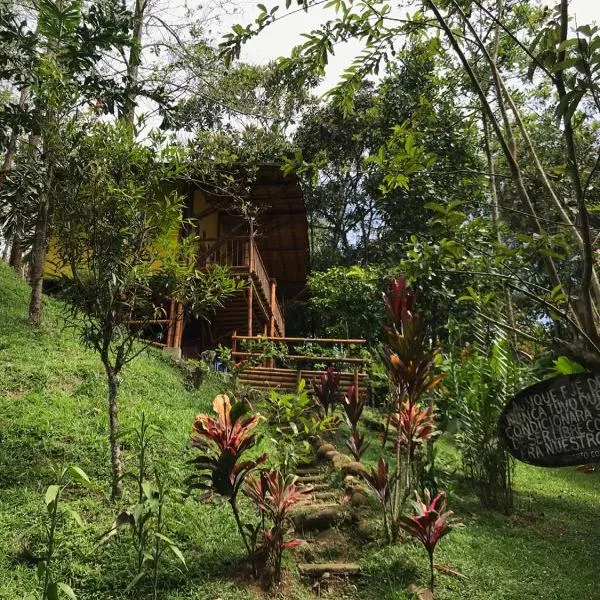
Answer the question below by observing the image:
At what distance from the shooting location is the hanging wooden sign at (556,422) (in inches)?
77.9

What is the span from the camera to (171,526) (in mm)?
3768

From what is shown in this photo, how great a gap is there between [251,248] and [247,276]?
0.59 m

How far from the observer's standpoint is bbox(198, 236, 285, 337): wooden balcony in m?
11.7

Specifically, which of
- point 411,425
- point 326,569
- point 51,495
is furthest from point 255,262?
point 51,495

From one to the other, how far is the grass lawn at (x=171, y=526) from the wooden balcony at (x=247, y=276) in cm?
456

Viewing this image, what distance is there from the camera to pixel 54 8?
5055mm

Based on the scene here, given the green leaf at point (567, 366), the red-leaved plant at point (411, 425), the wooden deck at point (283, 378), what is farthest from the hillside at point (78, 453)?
the green leaf at point (567, 366)

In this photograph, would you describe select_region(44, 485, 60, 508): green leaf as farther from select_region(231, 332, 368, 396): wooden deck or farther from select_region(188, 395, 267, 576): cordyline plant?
select_region(231, 332, 368, 396): wooden deck

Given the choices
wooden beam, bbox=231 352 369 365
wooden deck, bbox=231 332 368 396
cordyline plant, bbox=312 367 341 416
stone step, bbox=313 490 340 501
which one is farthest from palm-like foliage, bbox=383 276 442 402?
wooden deck, bbox=231 332 368 396

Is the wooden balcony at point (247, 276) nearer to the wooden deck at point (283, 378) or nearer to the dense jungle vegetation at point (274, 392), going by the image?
the wooden deck at point (283, 378)

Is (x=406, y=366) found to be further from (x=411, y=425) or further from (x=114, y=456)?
(x=114, y=456)

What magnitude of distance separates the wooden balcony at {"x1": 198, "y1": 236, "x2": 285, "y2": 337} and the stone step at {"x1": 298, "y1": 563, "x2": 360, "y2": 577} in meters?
7.08

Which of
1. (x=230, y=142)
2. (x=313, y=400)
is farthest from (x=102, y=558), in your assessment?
(x=230, y=142)

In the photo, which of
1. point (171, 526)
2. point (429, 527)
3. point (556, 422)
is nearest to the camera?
point (556, 422)
